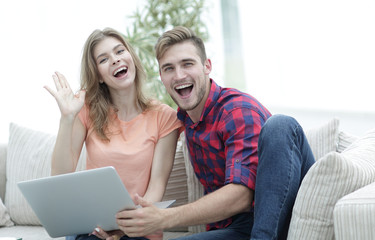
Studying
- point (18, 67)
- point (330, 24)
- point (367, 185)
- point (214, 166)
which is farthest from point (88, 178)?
point (330, 24)

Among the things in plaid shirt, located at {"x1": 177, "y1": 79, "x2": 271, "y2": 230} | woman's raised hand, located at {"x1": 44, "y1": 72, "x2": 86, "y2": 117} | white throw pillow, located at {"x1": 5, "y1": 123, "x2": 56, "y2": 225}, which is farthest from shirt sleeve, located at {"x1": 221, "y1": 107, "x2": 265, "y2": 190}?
white throw pillow, located at {"x1": 5, "y1": 123, "x2": 56, "y2": 225}

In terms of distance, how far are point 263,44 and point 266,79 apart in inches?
13.7

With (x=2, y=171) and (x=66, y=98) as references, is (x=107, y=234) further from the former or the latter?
(x=2, y=171)

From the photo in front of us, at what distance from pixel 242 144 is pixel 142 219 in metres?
0.41

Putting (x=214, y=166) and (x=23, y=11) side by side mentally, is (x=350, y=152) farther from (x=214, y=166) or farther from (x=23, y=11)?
(x=23, y=11)

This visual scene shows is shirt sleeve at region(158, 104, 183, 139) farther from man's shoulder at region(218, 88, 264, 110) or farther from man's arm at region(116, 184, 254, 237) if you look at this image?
man's arm at region(116, 184, 254, 237)

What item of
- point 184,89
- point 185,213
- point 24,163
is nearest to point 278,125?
point 185,213

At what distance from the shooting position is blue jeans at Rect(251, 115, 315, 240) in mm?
1409

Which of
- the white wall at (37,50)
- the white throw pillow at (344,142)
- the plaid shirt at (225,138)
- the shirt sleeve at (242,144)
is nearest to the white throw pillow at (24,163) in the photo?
the plaid shirt at (225,138)

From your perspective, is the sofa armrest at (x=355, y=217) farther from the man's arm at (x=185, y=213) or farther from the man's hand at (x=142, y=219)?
the man's hand at (x=142, y=219)

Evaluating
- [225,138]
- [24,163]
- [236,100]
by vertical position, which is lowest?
[24,163]

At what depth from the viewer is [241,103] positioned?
1683 millimetres

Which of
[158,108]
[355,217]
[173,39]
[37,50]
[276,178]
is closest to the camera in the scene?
[355,217]

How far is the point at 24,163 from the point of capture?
2.37 meters
